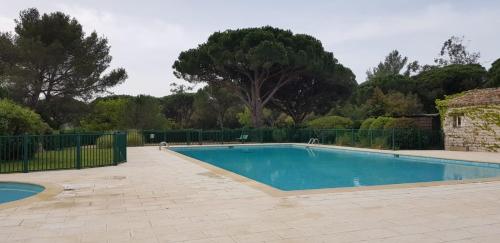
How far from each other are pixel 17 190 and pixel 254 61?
67.8 ft

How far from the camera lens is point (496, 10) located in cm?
1714

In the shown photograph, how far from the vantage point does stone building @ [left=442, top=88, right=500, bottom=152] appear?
17.7 metres

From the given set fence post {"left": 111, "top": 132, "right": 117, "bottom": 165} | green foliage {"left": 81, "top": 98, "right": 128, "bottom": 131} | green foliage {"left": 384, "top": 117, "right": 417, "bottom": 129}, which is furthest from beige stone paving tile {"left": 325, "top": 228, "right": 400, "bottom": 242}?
green foliage {"left": 81, "top": 98, "right": 128, "bottom": 131}

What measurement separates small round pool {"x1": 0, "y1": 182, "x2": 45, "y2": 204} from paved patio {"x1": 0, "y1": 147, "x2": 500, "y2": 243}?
71 centimetres

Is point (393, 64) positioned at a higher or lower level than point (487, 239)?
higher

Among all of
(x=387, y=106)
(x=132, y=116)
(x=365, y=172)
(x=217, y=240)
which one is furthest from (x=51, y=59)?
(x=217, y=240)

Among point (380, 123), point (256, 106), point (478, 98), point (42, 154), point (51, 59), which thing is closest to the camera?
point (42, 154)

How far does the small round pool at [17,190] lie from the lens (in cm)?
787

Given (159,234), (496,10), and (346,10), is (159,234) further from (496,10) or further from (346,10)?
(496,10)

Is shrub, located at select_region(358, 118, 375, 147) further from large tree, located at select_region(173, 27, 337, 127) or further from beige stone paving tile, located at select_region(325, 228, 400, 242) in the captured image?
beige stone paving tile, located at select_region(325, 228, 400, 242)

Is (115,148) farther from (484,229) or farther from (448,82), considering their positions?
(448,82)

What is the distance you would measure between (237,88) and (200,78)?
298 cm

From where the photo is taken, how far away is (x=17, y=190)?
8406mm

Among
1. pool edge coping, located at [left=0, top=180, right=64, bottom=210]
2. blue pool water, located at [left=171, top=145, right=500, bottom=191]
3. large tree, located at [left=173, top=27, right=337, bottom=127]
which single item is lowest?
blue pool water, located at [left=171, top=145, right=500, bottom=191]
